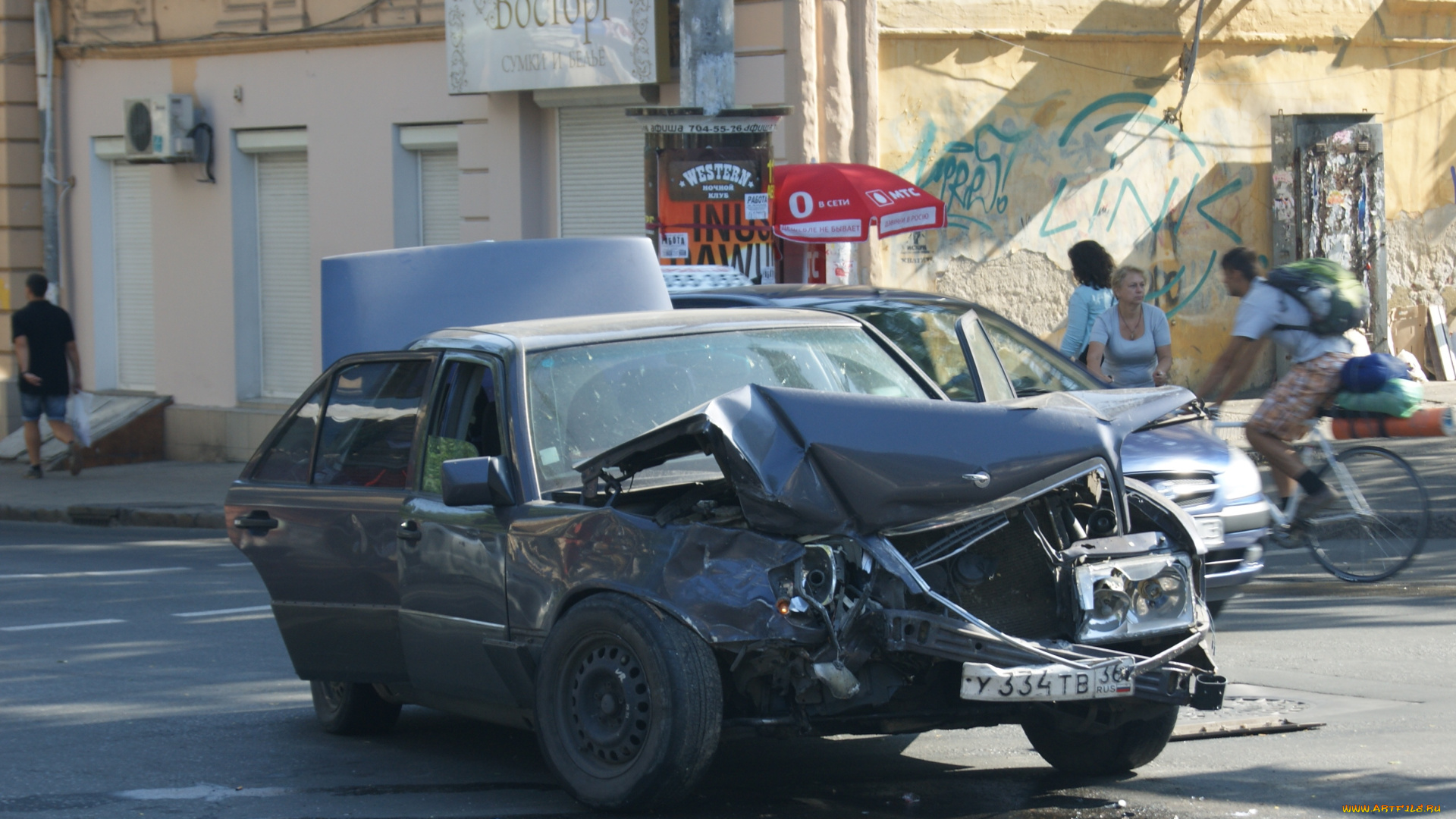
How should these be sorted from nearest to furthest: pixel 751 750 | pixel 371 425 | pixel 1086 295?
pixel 751 750, pixel 371 425, pixel 1086 295

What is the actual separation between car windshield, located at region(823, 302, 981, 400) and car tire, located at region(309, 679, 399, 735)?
3.42 m

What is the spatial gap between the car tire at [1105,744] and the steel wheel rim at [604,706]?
4.50ft

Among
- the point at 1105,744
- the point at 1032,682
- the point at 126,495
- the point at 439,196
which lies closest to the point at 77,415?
the point at 126,495

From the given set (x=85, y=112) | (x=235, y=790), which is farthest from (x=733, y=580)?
(x=85, y=112)

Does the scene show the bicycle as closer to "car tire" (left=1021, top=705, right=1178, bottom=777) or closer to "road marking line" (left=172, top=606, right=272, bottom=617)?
"car tire" (left=1021, top=705, right=1178, bottom=777)

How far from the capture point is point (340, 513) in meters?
6.24

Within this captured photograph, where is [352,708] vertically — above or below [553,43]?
below

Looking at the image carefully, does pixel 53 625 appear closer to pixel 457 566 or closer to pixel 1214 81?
pixel 457 566

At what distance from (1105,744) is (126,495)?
13.0m

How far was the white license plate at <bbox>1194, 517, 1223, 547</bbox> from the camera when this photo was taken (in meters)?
7.48

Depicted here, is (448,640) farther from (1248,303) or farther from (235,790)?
(1248,303)

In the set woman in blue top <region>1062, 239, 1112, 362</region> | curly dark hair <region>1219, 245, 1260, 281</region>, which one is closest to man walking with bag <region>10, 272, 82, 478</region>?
woman in blue top <region>1062, 239, 1112, 362</region>

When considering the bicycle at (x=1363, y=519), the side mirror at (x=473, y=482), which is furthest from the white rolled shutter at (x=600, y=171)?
the side mirror at (x=473, y=482)

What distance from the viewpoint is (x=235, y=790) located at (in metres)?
5.74
